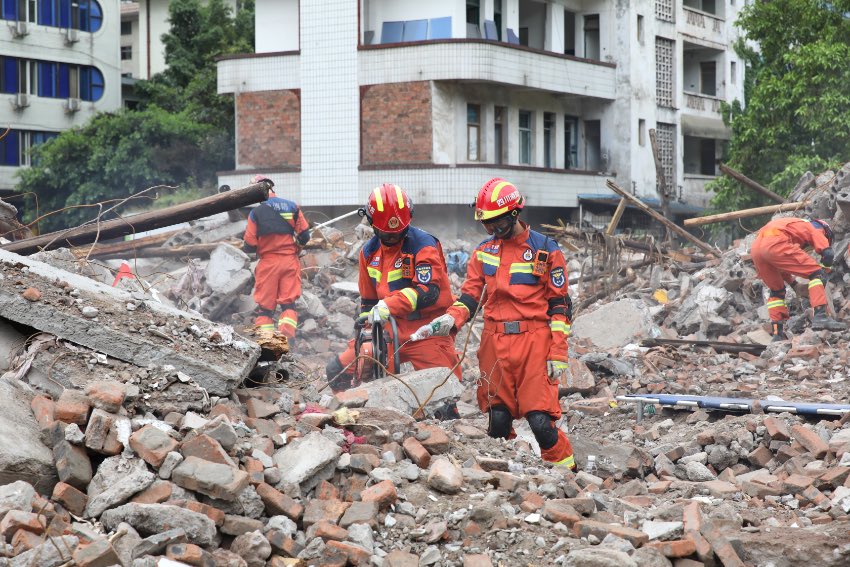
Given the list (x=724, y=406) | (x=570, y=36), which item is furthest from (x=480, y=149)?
(x=724, y=406)

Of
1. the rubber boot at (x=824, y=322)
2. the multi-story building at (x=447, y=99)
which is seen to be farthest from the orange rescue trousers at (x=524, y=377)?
the multi-story building at (x=447, y=99)

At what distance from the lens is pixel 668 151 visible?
34.3 metres

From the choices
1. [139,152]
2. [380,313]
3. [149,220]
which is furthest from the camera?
[139,152]

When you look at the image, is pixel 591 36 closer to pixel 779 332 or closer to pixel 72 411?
pixel 779 332

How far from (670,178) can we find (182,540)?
1245 inches

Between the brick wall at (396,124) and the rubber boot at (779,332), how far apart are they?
1438 cm

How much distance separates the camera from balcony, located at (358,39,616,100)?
84.7ft

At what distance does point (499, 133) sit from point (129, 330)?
2306cm

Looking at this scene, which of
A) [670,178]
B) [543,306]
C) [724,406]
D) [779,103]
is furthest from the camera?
[670,178]

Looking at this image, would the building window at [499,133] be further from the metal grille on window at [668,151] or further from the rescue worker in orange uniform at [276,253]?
the rescue worker in orange uniform at [276,253]

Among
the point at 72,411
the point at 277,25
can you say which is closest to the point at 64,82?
the point at 277,25

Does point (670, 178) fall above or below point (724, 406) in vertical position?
above

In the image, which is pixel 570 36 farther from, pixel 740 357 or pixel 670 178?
pixel 740 357

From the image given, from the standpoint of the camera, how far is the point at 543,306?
7.15 m
